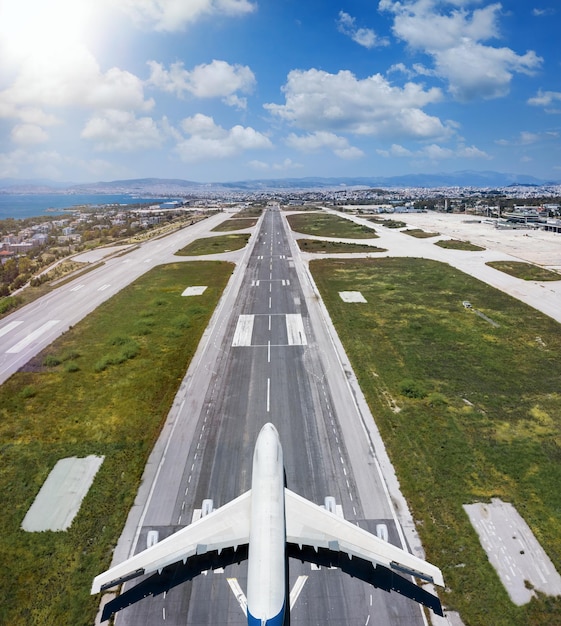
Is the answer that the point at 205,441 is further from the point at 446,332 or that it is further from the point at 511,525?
the point at 446,332

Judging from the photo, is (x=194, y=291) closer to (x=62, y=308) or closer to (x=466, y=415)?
(x=62, y=308)

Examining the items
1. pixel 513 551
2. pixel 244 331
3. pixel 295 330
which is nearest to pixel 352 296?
pixel 295 330

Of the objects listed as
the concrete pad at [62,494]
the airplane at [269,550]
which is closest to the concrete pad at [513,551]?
the airplane at [269,550]

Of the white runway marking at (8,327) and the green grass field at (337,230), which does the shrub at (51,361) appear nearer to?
the white runway marking at (8,327)

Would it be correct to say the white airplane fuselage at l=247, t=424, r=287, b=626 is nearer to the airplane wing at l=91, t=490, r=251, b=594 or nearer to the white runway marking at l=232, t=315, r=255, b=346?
the airplane wing at l=91, t=490, r=251, b=594

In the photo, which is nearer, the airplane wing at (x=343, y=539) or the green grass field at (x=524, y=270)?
the airplane wing at (x=343, y=539)

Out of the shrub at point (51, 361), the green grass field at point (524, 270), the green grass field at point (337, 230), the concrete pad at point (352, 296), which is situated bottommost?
the shrub at point (51, 361)
